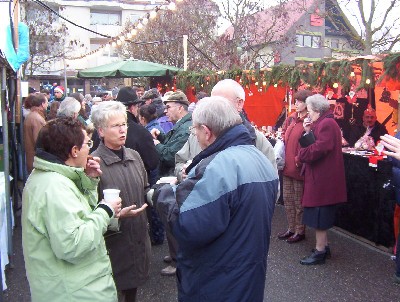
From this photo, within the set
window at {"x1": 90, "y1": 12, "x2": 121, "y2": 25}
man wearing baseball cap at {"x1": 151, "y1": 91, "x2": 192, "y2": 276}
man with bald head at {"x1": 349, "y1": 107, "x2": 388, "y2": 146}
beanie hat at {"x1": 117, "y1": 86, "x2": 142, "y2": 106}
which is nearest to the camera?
man wearing baseball cap at {"x1": 151, "y1": 91, "x2": 192, "y2": 276}

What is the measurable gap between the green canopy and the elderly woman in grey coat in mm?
8809

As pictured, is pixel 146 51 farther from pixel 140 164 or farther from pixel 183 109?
pixel 140 164

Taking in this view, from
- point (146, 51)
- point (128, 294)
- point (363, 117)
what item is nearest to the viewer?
point (128, 294)

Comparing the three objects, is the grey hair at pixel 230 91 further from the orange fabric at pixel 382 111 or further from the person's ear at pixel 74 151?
the orange fabric at pixel 382 111

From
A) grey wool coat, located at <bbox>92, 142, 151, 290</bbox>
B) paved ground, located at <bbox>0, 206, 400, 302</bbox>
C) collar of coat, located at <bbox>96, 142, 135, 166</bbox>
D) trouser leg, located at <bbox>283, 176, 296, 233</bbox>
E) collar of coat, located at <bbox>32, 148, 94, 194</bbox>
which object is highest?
collar of coat, located at <bbox>32, 148, 94, 194</bbox>

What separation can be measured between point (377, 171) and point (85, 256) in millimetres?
4231

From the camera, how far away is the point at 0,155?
16.8 feet

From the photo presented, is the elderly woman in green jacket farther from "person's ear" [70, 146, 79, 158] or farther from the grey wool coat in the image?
the grey wool coat

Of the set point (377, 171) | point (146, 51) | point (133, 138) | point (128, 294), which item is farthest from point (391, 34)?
point (128, 294)

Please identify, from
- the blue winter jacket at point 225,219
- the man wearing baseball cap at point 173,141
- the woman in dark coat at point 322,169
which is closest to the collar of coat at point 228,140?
the blue winter jacket at point 225,219

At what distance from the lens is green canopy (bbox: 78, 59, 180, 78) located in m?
11.9

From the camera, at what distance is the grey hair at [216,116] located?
2395mm

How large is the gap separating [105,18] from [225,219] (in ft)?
148

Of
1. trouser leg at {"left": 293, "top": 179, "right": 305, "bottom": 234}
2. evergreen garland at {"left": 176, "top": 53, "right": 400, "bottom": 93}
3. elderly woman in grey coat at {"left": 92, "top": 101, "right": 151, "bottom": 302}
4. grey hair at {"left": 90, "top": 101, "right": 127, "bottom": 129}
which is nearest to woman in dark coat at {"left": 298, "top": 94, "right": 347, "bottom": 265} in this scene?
trouser leg at {"left": 293, "top": 179, "right": 305, "bottom": 234}
